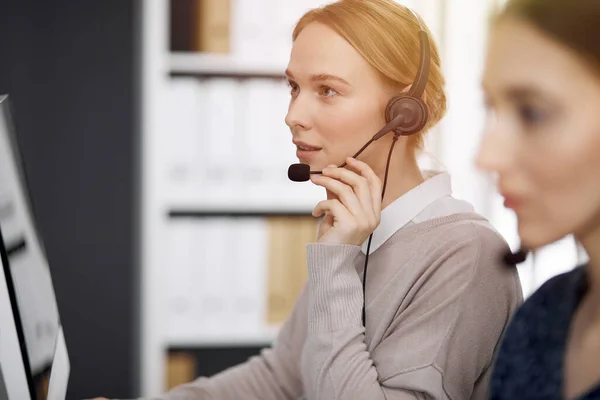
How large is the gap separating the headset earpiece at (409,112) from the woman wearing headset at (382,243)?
0.04 metres

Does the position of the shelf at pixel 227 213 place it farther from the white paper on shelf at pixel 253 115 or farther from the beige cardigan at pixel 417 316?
the beige cardigan at pixel 417 316

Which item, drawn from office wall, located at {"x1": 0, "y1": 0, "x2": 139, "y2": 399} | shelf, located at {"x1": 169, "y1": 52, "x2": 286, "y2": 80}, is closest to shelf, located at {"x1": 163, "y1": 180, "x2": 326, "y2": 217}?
office wall, located at {"x1": 0, "y1": 0, "x2": 139, "y2": 399}

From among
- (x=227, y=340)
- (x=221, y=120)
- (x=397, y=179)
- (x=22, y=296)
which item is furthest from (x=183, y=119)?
(x=22, y=296)

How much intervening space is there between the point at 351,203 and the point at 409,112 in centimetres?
16

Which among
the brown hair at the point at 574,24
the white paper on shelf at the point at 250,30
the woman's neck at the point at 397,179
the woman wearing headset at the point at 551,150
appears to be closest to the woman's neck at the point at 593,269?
the woman wearing headset at the point at 551,150

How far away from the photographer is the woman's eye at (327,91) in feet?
3.62

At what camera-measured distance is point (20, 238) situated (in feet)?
2.92

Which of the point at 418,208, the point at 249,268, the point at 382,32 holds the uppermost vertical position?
the point at 382,32

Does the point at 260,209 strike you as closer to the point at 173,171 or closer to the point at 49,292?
the point at 173,171

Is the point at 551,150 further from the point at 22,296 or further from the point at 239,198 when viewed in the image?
the point at 239,198

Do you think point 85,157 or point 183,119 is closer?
point 183,119

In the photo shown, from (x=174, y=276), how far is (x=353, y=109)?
1.37 m

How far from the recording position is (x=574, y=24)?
2.08 ft

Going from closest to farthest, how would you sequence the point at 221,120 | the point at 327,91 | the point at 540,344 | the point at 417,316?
the point at 540,344
the point at 417,316
the point at 327,91
the point at 221,120
